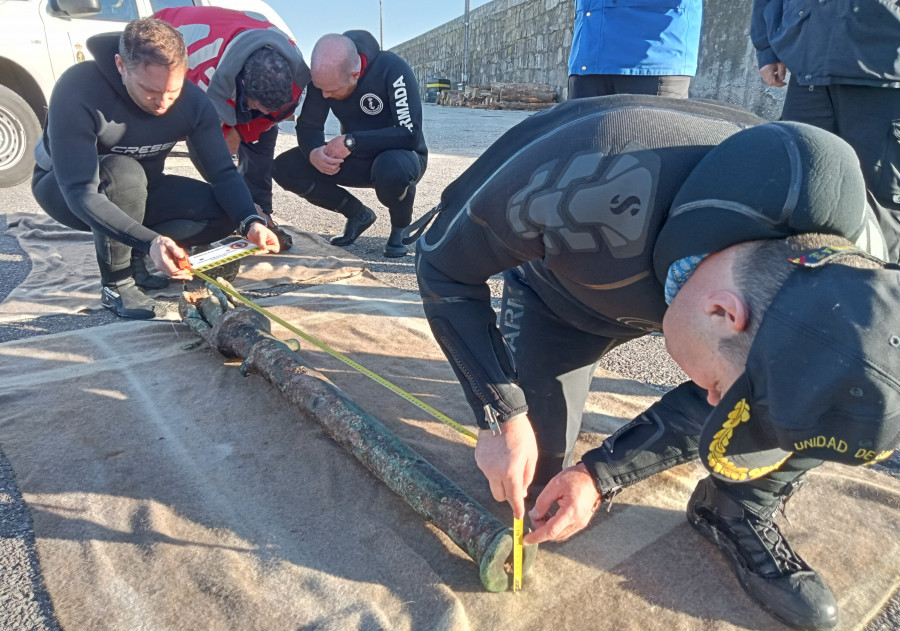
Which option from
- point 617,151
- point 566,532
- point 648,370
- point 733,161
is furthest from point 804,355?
point 648,370

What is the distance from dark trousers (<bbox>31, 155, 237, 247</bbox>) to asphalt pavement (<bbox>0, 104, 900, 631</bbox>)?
0.49m

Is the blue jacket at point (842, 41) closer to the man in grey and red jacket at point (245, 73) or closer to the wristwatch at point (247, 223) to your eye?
the wristwatch at point (247, 223)

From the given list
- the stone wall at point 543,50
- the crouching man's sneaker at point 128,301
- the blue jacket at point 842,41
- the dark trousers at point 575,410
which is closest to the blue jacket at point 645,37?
the blue jacket at point 842,41

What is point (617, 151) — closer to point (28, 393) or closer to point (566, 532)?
point (566, 532)

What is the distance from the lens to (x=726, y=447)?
1109 millimetres

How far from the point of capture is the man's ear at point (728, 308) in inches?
40.6

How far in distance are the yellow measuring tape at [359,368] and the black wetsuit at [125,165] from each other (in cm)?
29

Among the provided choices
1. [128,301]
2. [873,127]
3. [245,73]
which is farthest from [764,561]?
[245,73]

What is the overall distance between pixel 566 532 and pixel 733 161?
98cm

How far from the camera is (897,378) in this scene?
93cm

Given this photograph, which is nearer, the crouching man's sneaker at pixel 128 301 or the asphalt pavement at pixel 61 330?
the asphalt pavement at pixel 61 330

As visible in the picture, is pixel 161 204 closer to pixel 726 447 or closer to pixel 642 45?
pixel 642 45

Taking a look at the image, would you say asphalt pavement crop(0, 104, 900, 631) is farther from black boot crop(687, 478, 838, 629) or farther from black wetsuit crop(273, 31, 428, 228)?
black wetsuit crop(273, 31, 428, 228)

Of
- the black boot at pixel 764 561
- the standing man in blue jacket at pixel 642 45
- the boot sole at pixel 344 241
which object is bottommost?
the boot sole at pixel 344 241
